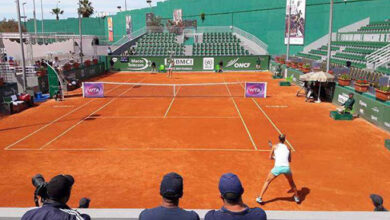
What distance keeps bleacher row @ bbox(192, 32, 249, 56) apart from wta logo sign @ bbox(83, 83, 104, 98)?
86.5ft

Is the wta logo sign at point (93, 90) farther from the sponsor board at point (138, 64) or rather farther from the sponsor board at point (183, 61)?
the sponsor board at point (183, 61)

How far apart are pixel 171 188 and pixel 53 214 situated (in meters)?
1.20

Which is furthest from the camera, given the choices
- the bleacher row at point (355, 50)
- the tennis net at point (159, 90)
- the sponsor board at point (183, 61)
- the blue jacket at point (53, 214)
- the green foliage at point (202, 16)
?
the green foliage at point (202, 16)

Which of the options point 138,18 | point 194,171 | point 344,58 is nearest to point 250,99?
point 194,171

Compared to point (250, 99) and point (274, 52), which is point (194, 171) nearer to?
point (250, 99)

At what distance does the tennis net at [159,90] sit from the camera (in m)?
25.4

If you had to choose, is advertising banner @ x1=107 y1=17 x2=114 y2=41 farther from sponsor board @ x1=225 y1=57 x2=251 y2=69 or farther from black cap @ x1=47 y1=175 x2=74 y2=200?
black cap @ x1=47 y1=175 x2=74 y2=200

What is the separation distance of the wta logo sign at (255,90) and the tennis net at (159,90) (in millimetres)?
1254

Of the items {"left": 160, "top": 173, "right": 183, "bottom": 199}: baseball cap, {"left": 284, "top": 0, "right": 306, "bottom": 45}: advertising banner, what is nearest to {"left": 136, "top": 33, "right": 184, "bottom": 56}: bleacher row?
{"left": 284, "top": 0, "right": 306, "bottom": 45}: advertising banner

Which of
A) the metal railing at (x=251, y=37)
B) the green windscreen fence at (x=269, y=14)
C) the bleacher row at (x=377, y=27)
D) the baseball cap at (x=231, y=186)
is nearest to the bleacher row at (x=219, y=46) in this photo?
the metal railing at (x=251, y=37)

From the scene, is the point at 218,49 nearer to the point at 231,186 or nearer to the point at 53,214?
the point at 231,186

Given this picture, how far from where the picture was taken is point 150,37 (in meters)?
56.7

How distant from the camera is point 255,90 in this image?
81.1 ft

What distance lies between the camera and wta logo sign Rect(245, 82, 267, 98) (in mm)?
24438
